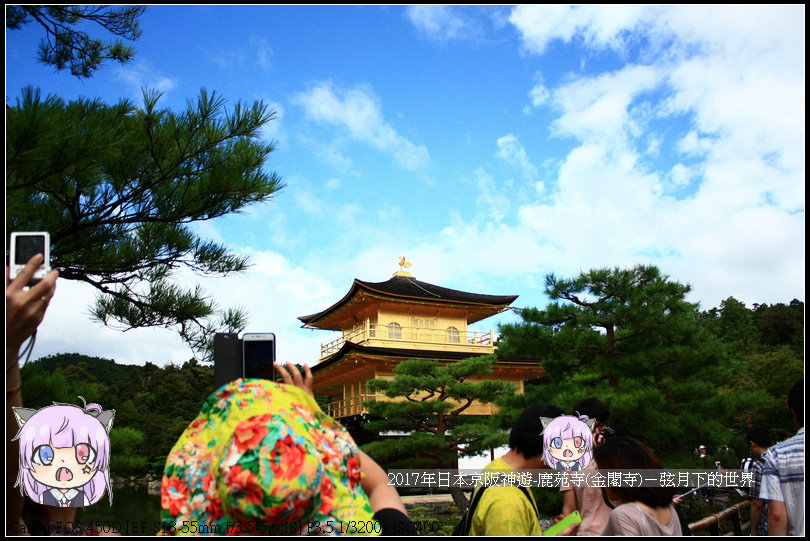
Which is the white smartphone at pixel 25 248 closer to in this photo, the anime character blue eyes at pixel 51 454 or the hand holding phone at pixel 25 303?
the hand holding phone at pixel 25 303

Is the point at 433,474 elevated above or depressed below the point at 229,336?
below

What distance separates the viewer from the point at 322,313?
17.0 meters

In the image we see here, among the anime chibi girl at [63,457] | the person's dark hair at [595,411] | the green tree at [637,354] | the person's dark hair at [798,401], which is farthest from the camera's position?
the green tree at [637,354]

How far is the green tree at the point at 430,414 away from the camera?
9.62 metres

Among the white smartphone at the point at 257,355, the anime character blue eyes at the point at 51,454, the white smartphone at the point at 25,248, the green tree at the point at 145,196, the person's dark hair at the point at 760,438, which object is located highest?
the green tree at the point at 145,196

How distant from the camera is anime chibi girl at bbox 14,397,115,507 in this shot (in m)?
1.72

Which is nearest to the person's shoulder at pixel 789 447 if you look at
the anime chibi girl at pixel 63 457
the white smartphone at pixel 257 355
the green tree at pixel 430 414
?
the white smartphone at pixel 257 355

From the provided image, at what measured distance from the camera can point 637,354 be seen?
7930 mm

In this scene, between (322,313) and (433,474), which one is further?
(322,313)

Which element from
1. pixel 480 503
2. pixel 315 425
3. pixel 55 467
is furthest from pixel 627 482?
pixel 55 467

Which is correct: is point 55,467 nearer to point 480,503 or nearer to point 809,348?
point 480,503

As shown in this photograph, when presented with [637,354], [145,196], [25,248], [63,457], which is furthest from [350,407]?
[25,248]

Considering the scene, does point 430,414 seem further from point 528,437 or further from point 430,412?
point 528,437

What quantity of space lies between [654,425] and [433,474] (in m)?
3.78
